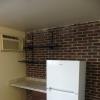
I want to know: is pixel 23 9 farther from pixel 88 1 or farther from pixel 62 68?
pixel 62 68

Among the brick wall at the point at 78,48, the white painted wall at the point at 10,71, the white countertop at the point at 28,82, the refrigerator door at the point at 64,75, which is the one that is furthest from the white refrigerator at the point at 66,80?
the white painted wall at the point at 10,71

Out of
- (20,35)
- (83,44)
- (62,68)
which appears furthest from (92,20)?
(20,35)

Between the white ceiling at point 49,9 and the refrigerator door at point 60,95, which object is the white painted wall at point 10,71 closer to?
the white ceiling at point 49,9

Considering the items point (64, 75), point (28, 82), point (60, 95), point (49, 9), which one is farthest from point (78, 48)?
point (28, 82)

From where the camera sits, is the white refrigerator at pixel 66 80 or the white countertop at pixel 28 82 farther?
the white countertop at pixel 28 82

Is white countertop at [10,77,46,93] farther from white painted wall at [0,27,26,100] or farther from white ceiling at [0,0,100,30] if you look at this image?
white ceiling at [0,0,100,30]

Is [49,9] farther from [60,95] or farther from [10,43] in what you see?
[10,43]

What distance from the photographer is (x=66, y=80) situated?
8.86ft

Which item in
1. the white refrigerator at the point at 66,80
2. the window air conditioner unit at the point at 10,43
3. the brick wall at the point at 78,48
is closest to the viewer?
the white refrigerator at the point at 66,80

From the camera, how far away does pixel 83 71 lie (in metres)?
2.78

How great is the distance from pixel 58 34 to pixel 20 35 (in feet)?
3.73

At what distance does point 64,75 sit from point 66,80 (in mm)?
94

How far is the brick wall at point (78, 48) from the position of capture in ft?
9.87

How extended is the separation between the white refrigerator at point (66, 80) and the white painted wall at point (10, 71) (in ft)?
4.18
